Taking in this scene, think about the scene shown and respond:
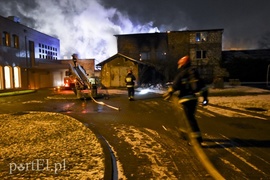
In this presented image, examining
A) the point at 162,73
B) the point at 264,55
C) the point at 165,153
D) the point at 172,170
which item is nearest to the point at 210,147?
the point at 165,153

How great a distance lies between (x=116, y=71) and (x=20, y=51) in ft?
37.9

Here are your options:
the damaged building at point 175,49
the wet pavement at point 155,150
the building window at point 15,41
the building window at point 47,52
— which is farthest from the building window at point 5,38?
the wet pavement at point 155,150

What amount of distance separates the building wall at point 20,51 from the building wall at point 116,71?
935 cm

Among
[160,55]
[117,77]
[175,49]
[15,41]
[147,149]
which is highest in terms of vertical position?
[15,41]

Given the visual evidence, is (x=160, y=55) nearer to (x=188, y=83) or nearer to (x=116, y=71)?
(x=116, y=71)

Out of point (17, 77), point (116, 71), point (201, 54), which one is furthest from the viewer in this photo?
point (201, 54)

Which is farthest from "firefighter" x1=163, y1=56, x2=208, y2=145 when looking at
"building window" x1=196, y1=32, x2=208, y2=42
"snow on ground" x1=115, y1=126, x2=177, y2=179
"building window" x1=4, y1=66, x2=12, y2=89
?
"building window" x1=196, y1=32, x2=208, y2=42

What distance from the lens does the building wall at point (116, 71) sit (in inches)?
1209

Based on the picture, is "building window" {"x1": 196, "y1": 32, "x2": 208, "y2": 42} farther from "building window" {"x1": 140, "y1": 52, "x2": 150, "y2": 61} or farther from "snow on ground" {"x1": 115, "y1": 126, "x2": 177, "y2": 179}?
"snow on ground" {"x1": 115, "y1": 126, "x2": 177, "y2": 179}

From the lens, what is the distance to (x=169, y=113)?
10.5 metres

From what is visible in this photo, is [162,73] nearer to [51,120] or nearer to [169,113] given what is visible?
[169,113]

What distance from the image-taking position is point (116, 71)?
31.0 metres

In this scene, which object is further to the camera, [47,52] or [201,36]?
[47,52]

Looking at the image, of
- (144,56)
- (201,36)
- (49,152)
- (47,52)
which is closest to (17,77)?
(47,52)
